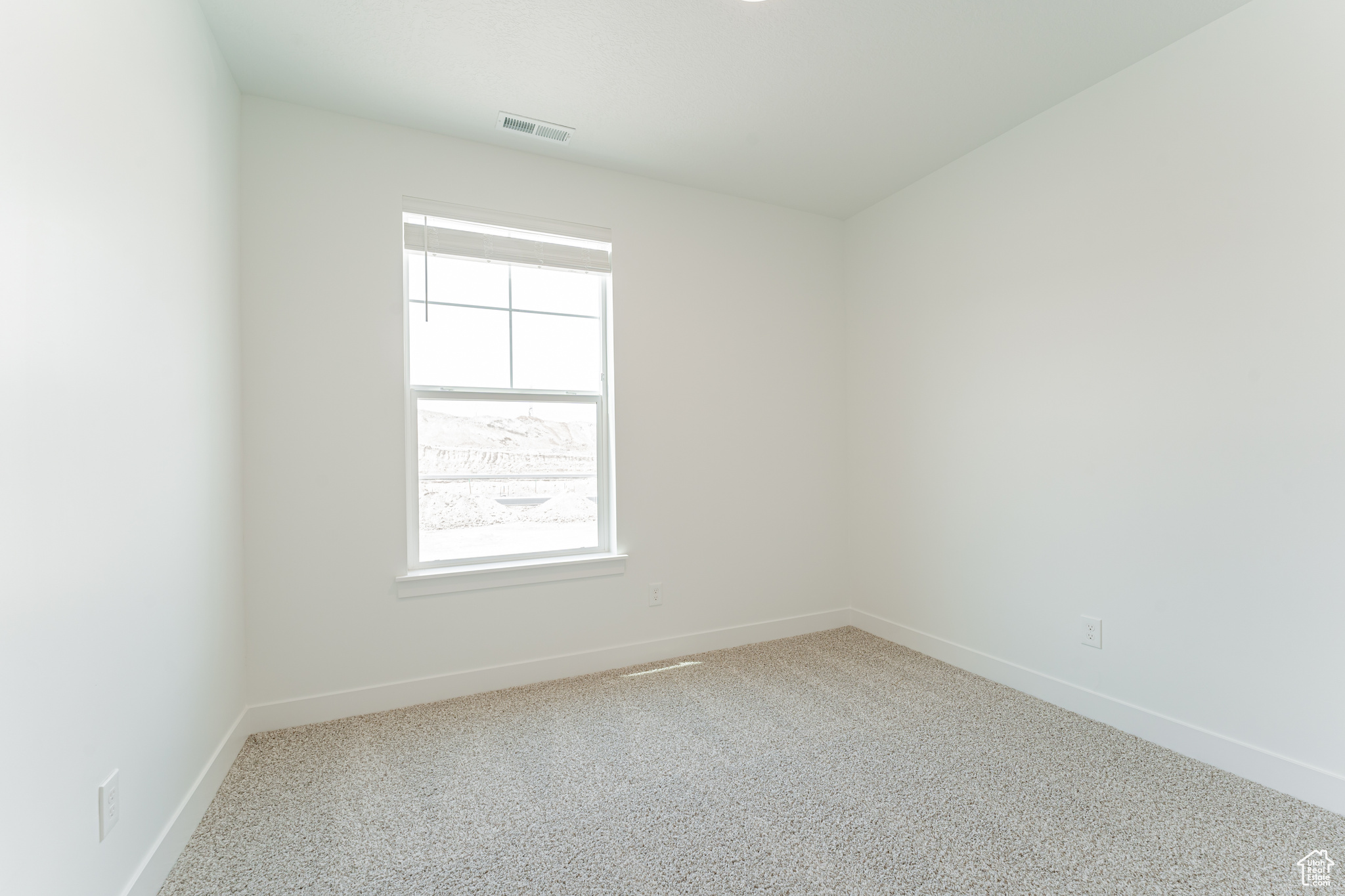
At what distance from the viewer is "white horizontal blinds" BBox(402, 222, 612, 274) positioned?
2.82 metres

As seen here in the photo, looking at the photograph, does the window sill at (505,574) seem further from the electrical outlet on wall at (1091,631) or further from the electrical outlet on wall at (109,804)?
the electrical outlet on wall at (1091,631)

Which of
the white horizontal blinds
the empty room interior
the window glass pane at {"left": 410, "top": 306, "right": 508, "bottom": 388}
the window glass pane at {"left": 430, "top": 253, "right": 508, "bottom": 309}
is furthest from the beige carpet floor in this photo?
the white horizontal blinds

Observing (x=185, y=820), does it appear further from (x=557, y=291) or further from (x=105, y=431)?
A: (x=557, y=291)

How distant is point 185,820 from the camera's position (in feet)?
5.90

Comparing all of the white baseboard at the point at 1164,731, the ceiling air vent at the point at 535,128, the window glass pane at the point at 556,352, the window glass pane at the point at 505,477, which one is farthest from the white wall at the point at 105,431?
the white baseboard at the point at 1164,731

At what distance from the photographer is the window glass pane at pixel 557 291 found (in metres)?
3.08

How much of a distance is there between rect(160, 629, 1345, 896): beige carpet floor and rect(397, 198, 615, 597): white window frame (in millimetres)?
572

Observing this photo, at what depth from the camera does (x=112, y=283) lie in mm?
1447

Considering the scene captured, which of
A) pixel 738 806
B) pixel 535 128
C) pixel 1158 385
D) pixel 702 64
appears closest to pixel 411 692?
pixel 738 806

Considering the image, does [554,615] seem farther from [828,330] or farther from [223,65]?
[223,65]

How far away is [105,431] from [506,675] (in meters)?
1.96

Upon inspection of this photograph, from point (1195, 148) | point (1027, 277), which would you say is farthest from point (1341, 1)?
point (1027, 277)

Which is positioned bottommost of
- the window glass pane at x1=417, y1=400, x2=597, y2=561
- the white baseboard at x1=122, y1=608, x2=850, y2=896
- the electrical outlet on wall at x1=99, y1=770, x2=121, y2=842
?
the white baseboard at x1=122, y1=608, x2=850, y2=896

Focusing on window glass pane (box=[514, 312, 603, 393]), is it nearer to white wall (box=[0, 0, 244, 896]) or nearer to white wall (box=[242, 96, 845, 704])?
white wall (box=[242, 96, 845, 704])
